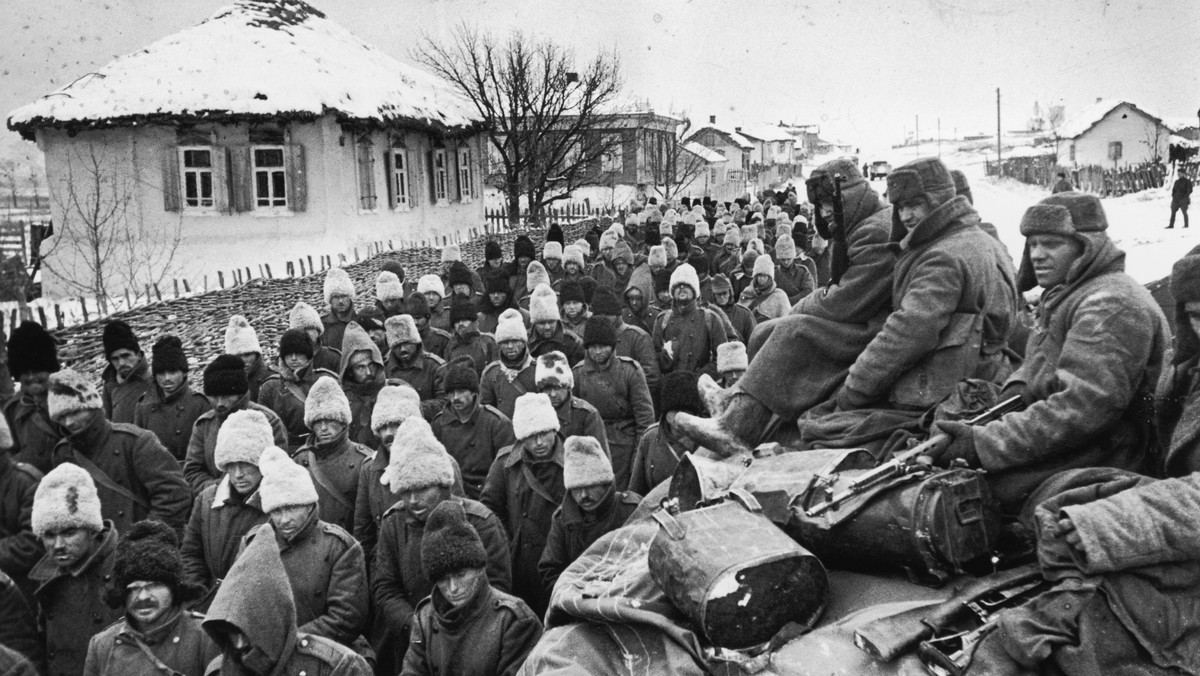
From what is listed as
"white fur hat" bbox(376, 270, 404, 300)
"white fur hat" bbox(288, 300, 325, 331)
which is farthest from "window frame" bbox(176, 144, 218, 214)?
"white fur hat" bbox(288, 300, 325, 331)

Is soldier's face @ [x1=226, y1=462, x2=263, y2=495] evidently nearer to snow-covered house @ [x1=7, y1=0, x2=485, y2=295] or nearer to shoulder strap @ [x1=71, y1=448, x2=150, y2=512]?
shoulder strap @ [x1=71, y1=448, x2=150, y2=512]

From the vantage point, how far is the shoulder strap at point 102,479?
6789 millimetres

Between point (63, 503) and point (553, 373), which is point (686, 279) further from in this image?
point (63, 503)

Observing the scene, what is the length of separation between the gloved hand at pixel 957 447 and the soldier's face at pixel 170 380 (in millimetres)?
6853

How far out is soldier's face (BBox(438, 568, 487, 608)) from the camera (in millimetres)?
4859

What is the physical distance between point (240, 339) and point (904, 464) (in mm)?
7478

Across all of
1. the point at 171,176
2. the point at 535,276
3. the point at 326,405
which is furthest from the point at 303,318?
the point at 171,176

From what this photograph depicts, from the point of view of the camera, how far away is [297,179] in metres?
25.7

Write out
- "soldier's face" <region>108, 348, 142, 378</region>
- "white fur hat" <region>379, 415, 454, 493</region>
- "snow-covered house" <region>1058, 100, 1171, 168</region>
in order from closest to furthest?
"white fur hat" <region>379, 415, 454, 493</region>, "soldier's face" <region>108, 348, 142, 378</region>, "snow-covered house" <region>1058, 100, 1171, 168</region>

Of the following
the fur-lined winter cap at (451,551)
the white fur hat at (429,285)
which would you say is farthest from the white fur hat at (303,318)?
the fur-lined winter cap at (451,551)

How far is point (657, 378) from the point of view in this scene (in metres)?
10.6

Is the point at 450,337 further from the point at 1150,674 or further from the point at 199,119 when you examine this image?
the point at 199,119

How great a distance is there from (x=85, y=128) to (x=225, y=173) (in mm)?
3481

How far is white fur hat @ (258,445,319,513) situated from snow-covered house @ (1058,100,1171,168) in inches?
2445
